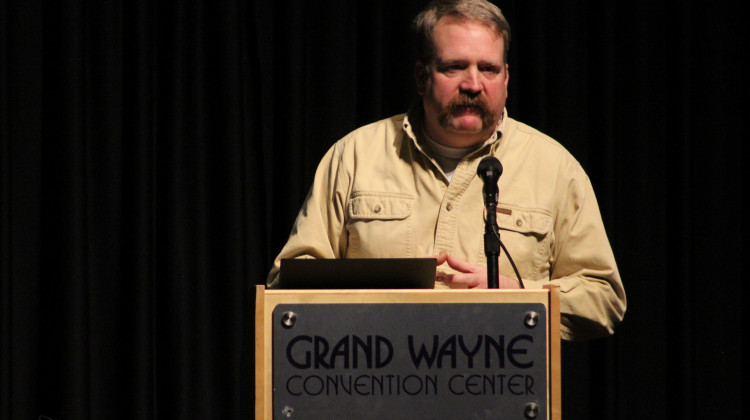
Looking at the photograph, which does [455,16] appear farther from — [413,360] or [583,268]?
[413,360]

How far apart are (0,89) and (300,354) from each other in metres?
1.93

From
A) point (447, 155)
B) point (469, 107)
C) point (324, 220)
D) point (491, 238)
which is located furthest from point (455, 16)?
point (491, 238)

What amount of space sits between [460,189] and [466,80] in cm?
27

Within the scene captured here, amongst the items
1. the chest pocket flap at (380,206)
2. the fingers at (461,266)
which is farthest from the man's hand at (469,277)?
the chest pocket flap at (380,206)

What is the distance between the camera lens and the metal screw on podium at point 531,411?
1415mm

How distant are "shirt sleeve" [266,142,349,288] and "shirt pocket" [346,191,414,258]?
5 centimetres

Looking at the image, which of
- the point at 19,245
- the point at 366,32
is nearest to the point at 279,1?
the point at 366,32

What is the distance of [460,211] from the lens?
225 cm

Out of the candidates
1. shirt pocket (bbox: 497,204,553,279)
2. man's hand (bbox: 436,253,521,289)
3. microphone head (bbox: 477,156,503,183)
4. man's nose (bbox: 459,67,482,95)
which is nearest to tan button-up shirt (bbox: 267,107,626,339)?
shirt pocket (bbox: 497,204,553,279)

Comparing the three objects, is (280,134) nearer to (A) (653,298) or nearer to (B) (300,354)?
(A) (653,298)

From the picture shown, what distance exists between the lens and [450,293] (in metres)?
1.42

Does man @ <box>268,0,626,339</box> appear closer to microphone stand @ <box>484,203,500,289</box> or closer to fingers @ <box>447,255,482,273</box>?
fingers @ <box>447,255,482,273</box>

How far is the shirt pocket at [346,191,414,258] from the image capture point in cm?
224

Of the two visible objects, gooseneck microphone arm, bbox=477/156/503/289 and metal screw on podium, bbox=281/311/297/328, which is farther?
gooseneck microphone arm, bbox=477/156/503/289
